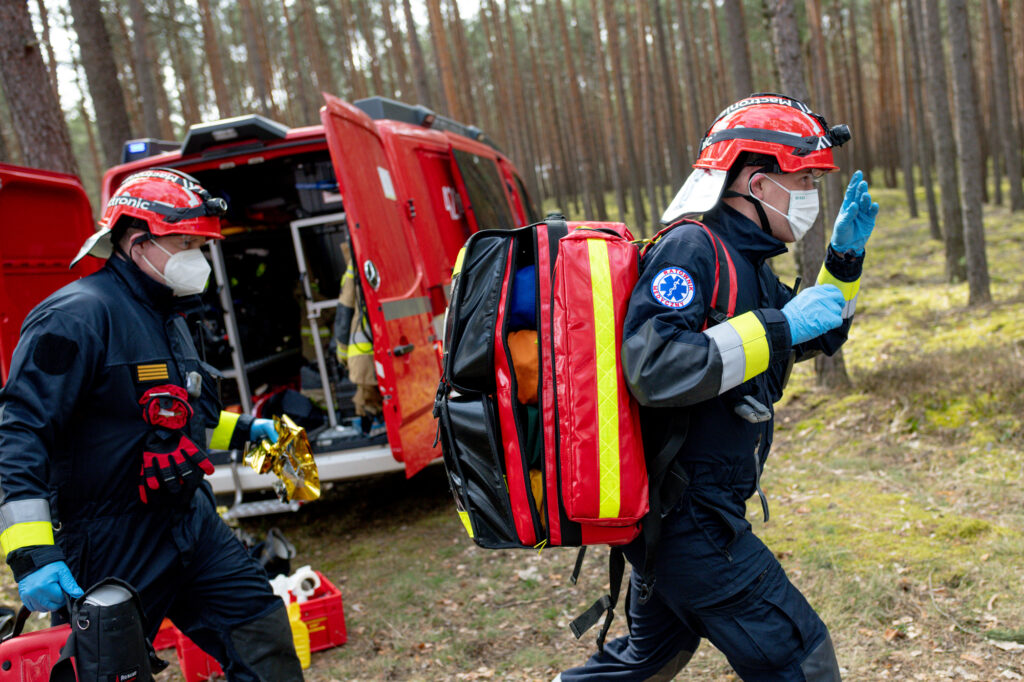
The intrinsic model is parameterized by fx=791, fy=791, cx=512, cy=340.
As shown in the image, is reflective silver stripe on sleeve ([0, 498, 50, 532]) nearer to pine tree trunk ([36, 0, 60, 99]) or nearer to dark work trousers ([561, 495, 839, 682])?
dark work trousers ([561, 495, 839, 682])

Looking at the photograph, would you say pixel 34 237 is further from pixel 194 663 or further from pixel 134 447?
pixel 194 663

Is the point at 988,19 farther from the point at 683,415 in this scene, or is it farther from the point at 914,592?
the point at 683,415

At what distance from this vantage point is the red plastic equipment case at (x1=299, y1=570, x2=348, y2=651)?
406cm

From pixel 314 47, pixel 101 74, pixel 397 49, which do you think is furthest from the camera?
pixel 314 47

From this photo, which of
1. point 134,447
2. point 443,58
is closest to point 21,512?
point 134,447

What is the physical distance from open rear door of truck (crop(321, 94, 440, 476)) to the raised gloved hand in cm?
199

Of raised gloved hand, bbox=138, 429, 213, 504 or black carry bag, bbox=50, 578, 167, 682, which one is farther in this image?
raised gloved hand, bbox=138, 429, 213, 504

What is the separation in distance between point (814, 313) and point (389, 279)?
3.29m

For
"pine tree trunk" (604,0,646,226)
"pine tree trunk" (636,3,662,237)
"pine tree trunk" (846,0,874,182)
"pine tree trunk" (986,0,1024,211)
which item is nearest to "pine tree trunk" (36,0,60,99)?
"pine tree trunk" (604,0,646,226)

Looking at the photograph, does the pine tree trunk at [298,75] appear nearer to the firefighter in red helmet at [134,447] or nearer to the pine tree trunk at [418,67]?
the pine tree trunk at [418,67]

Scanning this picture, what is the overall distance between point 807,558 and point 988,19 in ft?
65.3

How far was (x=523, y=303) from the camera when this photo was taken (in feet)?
6.92

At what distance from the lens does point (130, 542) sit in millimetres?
2611

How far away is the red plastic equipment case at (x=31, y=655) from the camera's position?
7.39ft
